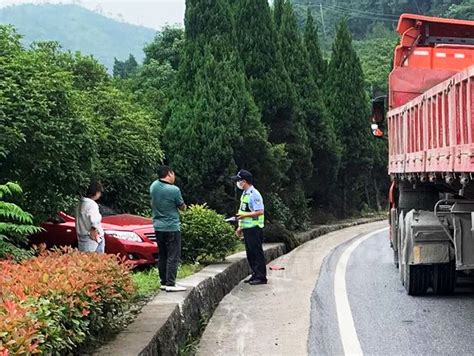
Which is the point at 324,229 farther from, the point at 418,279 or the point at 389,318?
the point at 389,318

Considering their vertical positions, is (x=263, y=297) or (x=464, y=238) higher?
(x=464, y=238)

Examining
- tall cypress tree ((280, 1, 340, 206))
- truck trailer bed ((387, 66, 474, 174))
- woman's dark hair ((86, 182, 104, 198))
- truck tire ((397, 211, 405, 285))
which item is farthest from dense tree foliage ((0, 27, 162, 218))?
tall cypress tree ((280, 1, 340, 206))

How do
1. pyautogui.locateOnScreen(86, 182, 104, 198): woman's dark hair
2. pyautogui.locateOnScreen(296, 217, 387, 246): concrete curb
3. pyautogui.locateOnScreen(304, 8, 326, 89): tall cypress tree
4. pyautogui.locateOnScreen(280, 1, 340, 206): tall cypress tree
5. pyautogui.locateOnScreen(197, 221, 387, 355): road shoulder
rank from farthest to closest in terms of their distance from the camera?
pyautogui.locateOnScreen(304, 8, 326, 89): tall cypress tree, pyautogui.locateOnScreen(280, 1, 340, 206): tall cypress tree, pyautogui.locateOnScreen(296, 217, 387, 246): concrete curb, pyautogui.locateOnScreen(86, 182, 104, 198): woman's dark hair, pyautogui.locateOnScreen(197, 221, 387, 355): road shoulder

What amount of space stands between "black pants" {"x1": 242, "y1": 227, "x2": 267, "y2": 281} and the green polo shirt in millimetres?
2423

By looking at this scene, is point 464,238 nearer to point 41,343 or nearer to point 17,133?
point 17,133

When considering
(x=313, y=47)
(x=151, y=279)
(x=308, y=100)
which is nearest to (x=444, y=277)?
(x=151, y=279)

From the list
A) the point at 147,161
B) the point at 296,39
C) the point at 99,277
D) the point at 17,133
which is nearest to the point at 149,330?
the point at 99,277

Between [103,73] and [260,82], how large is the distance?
490 centimetres

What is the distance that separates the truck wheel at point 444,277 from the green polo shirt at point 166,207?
354cm

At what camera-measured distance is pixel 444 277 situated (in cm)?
941

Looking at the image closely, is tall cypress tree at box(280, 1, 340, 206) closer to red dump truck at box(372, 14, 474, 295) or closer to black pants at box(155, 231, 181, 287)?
red dump truck at box(372, 14, 474, 295)

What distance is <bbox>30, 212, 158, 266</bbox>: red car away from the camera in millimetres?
10812

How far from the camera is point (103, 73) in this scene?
57.9ft

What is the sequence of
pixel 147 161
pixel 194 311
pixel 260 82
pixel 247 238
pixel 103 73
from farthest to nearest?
pixel 260 82 < pixel 103 73 < pixel 147 161 < pixel 247 238 < pixel 194 311
